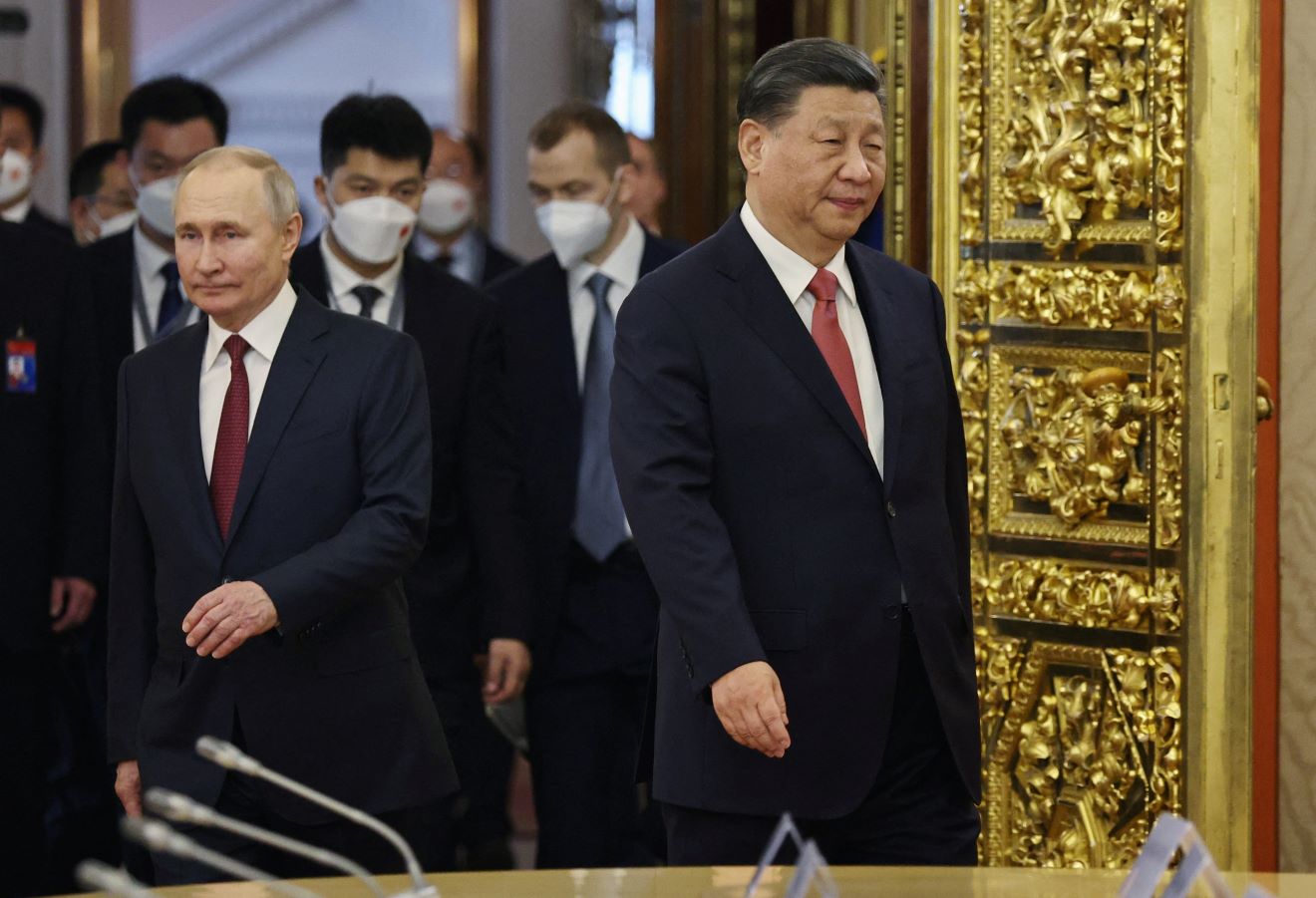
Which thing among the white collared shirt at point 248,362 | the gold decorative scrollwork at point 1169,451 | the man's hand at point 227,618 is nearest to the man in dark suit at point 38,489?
the white collared shirt at point 248,362

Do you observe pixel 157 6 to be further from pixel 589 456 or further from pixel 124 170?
pixel 589 456

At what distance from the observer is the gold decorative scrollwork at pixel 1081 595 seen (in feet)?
13.0

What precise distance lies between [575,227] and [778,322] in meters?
2.04

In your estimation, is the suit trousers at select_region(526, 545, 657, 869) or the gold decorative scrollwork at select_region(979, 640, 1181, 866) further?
the suit trousers at select_region(526, 545, 657, 869)

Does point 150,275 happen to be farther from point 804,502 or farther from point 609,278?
point 804,502

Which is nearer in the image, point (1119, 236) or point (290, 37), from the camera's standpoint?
point (1119, 236)

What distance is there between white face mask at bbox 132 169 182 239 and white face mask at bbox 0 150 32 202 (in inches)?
11.5

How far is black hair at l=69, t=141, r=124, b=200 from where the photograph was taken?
6.98 metres

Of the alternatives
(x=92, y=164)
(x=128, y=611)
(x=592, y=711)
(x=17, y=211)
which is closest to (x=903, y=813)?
(x=128, y=611)

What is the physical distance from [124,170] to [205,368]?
366 centimetres

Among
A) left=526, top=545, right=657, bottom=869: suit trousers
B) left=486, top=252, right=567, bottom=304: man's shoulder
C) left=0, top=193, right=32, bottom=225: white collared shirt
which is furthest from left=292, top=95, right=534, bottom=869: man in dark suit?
left=0, top=193, right=32, bottom=225: white collared shirt

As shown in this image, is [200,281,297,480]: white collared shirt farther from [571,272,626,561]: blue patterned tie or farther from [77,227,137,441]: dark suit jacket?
[77,227,137,441]: dark suit jacket

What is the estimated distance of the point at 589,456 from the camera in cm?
484

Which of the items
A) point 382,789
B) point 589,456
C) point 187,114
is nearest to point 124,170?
point 187,114
